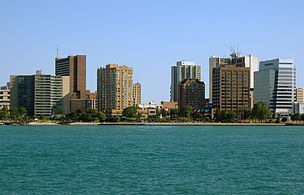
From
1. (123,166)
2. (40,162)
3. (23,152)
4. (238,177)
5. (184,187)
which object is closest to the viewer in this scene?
(184,187)

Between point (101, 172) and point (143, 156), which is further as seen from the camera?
point (143, 156)

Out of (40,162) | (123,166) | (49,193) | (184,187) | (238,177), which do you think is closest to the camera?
(49,193)

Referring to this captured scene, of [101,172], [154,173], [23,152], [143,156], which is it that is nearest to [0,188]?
[101,172]

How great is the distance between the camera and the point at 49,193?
160ft

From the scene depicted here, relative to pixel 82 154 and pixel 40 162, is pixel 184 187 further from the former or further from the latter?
pixel 82 154

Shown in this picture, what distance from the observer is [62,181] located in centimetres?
5572

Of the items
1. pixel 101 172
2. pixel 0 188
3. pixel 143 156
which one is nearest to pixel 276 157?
pixel 143 156

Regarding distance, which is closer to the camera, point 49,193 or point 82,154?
point 49,193

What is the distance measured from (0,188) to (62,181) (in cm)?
727

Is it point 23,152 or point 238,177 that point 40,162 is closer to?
point 23,152

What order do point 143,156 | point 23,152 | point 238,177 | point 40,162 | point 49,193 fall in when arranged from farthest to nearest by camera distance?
point 23,152 < point 143,156 < point 40,162 < point 238,177 < point 49,193

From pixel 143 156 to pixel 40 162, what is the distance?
18273 mm

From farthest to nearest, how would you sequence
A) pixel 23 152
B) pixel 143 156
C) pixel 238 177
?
pixel 23 152 → pixel 143 156 → pixel 238 177

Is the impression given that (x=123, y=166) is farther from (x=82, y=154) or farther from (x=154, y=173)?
(x=82, y=154)
